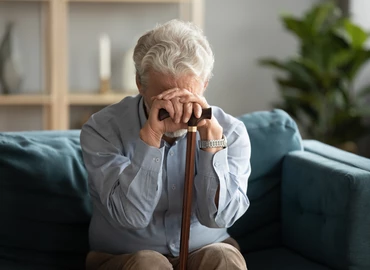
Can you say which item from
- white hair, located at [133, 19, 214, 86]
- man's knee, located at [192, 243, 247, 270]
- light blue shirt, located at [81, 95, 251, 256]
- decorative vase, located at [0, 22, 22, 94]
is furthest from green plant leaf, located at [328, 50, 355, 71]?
man's knee, located at [192, 243, 247, 270]

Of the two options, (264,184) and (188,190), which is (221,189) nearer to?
(188,190)

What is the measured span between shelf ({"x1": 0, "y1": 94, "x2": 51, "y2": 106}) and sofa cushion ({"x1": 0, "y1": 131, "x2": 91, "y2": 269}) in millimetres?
1894

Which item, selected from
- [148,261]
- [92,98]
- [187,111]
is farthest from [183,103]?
[92,98]

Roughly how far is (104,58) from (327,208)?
2.36 meters

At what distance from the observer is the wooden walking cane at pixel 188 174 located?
1837 mm

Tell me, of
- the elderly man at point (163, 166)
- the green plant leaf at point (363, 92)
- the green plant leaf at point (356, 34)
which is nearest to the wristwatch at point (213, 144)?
the elderly man at point (163, 166)

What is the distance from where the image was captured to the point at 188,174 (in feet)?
6.07

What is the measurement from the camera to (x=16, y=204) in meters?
2.18

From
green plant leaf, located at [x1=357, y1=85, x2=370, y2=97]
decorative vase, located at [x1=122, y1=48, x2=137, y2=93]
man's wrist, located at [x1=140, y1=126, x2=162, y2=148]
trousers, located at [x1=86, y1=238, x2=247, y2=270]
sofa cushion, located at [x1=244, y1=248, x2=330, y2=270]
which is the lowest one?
sofa cushion, located at [x1=244, y1=248, x2=330, y2=270]

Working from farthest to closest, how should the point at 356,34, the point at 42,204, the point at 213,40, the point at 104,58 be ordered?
the point at 213,40, the point at 104,58, the point at 356,34, the point at 42,204

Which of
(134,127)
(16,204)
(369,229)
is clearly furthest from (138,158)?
(369,229)

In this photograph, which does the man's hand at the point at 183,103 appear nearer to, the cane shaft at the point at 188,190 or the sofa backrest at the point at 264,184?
the cane shaft at the point at 188,190

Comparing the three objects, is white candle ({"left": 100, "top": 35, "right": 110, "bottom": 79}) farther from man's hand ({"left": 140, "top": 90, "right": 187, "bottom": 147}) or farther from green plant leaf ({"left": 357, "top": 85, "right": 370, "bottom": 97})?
man's hand ({"left": 140, "top": 90, "right": 187, "bottom": 147})

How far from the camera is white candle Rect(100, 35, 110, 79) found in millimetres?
4199
